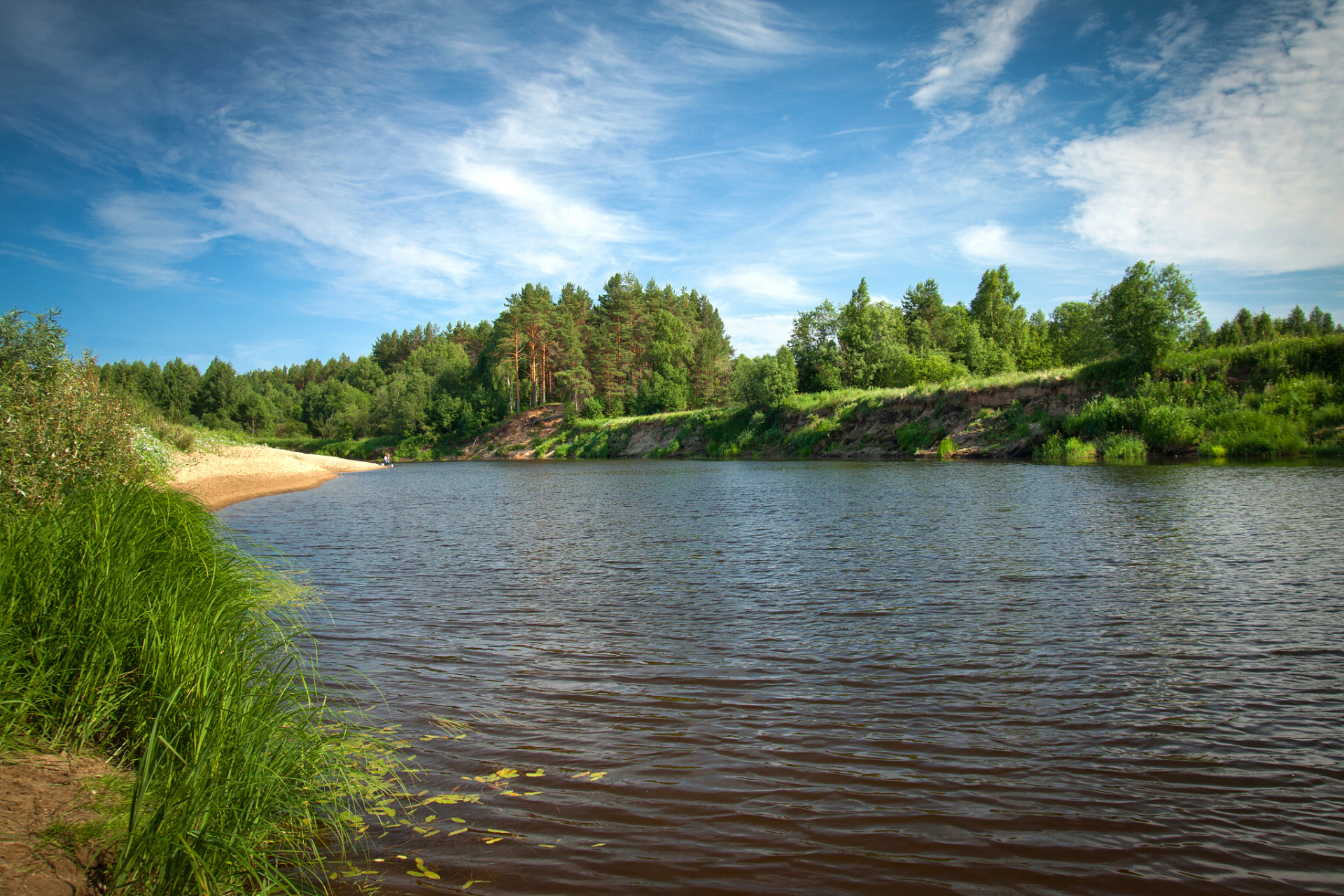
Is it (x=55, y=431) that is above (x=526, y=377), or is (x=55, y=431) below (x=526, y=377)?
below

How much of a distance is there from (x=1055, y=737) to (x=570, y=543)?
1188cm

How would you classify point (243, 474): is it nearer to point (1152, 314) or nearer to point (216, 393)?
point (1152, 314)

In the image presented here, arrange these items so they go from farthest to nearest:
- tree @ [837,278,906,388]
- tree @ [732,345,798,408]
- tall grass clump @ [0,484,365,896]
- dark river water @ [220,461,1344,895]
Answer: tree @ [837,278,906,388], tree @ [732,345,798,408], dark river water @ [220,461,1344,895], tall grass clump @ [0,484,365,896]

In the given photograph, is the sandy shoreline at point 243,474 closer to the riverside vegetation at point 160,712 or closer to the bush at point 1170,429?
the riverside vegetation at point 160,712

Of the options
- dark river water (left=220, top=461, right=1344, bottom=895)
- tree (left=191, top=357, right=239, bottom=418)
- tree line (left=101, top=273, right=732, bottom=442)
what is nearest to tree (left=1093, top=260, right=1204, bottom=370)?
dark river water (left=220, top=461, right=1344, bottom=895)

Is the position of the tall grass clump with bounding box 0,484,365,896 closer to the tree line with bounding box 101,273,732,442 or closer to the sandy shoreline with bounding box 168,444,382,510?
the sandy shoreline with bounding box 168,444,382,510

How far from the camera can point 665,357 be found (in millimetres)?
92812

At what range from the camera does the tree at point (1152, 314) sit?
1496 inches

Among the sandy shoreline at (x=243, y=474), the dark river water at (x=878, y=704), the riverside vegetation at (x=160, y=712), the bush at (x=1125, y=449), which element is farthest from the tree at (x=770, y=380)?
the riverside vegetation at (x=160, y=712)

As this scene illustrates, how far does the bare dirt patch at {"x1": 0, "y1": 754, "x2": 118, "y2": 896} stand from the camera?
3.01 meters

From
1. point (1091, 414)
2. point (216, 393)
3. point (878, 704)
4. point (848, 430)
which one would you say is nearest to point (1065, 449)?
point (1091, 414)

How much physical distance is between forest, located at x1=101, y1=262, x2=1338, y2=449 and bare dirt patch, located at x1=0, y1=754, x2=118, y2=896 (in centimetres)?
Result: 4643

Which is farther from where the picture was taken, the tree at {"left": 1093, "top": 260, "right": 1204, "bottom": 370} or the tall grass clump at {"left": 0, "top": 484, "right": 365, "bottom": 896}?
the tree at {"left": 1093, "top": 260, "right": 1204, "bottom": 370}

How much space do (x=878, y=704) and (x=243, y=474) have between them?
38.6m
